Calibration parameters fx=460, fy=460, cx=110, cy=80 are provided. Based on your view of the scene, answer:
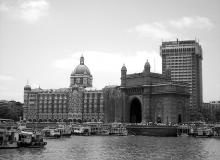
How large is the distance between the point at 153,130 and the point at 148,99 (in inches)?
1212

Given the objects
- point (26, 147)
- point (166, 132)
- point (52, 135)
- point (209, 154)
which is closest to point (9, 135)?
point (26, 147)

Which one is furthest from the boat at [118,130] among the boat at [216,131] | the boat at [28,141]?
the boat at [28,141]

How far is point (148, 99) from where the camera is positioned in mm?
183875

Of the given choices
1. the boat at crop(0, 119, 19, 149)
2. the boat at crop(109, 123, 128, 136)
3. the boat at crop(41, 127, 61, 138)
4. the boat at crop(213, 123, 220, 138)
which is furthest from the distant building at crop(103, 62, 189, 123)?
the boat at crop(0, 119, 19, 149)

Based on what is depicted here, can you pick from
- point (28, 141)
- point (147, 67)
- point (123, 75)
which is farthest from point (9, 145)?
point (123, 75)

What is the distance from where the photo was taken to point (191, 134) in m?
150

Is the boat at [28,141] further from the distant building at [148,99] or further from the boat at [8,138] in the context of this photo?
the distant building at [148,99]

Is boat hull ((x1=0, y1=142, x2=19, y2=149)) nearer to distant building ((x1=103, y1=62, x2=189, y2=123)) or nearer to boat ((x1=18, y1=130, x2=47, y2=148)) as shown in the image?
boat ((x1=18, y1=130, x2=47, y2=148))

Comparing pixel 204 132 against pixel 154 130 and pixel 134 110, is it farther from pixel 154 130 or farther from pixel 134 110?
pixel 134 110

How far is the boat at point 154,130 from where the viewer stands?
150m

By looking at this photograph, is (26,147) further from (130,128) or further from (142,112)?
(142,112)

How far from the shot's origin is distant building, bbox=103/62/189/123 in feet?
584

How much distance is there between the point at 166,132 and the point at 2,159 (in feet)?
298

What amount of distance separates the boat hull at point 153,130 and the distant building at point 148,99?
18.8 m
